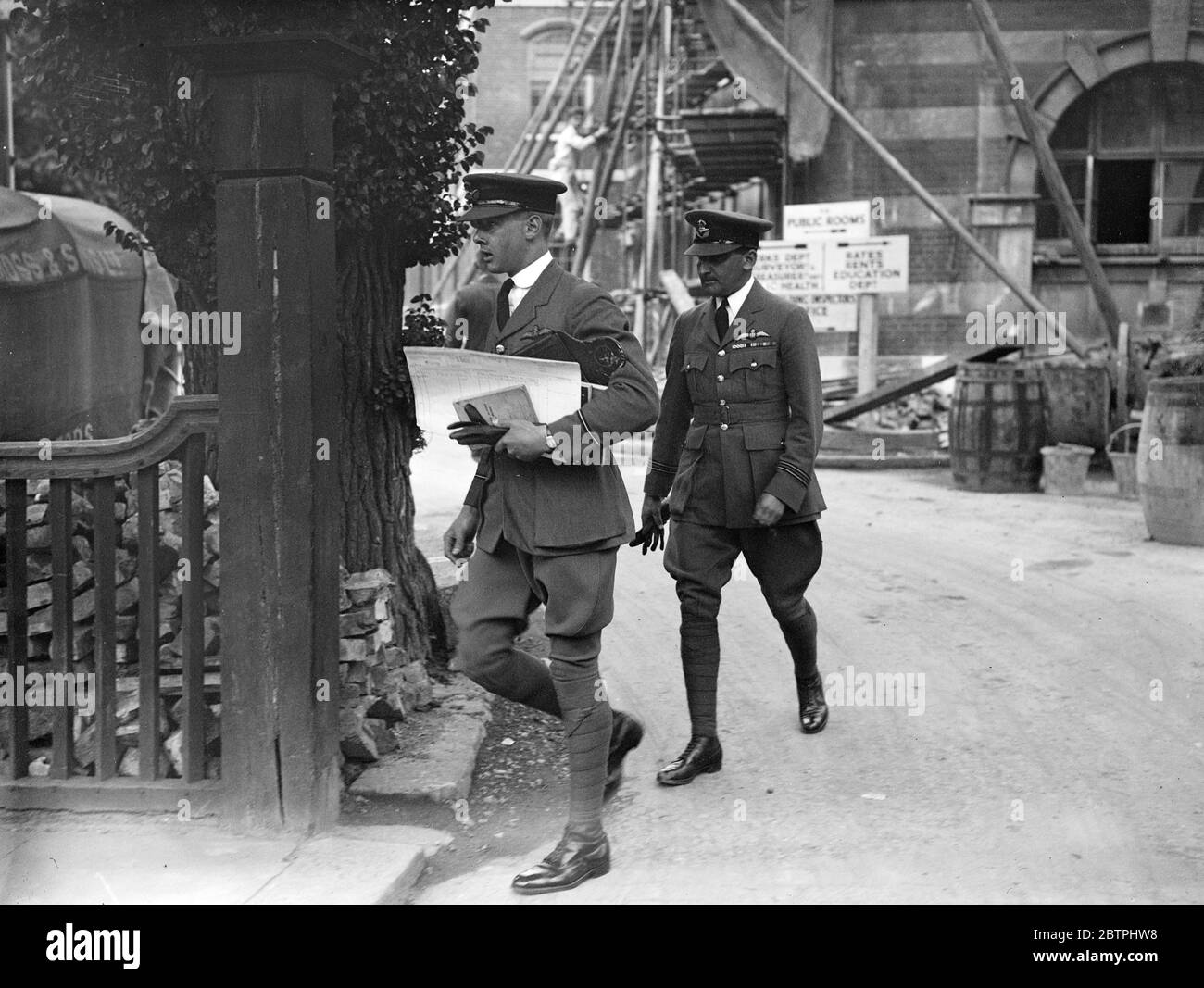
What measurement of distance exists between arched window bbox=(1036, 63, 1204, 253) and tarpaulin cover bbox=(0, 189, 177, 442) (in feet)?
39.3

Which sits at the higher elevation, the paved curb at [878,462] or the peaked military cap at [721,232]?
the peaked military cap at [721,232]

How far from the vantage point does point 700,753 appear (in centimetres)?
499

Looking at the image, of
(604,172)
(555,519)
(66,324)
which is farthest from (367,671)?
(604,172)

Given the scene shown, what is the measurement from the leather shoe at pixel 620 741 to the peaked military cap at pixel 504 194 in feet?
5.66

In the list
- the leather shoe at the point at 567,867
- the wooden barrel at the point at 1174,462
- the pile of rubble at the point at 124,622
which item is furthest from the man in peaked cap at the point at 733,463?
the wooden barrel at the point at 1174,462

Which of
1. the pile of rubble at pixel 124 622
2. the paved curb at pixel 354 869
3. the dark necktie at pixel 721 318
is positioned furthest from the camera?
the dark necktie at pixel 721 318

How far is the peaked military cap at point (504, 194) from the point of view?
4.03 metres

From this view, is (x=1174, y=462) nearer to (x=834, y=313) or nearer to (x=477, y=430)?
(x=477, y=430)

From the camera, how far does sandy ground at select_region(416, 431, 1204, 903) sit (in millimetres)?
4062

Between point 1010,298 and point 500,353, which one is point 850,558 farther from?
point 1010,298

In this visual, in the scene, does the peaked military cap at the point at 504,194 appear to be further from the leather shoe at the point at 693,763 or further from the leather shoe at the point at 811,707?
the leather shoe at the point at 811,707

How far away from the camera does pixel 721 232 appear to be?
4965mm

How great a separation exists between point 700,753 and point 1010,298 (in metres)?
13.2
